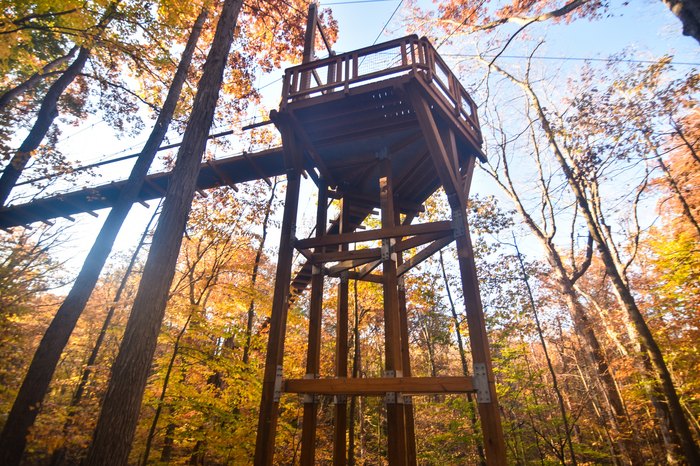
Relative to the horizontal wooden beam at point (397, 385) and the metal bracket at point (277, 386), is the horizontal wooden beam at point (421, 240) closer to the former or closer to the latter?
the horizontal wooden beam at point (397, 385)

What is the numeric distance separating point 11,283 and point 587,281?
29277mm

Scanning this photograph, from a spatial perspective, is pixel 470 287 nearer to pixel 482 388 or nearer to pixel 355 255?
pixel 482 388

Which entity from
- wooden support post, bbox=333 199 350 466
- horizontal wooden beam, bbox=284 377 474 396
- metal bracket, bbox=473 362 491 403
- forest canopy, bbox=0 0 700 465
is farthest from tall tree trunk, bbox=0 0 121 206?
metal bracket, bbox=473 362 491 403

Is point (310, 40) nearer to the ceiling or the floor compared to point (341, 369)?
nearer to the ceiling

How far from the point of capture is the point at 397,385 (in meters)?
4.32

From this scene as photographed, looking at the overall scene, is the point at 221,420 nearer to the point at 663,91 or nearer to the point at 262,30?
the point at 262,30

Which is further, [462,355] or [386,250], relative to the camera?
[462,355]

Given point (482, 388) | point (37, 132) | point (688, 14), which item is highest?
point (37, 132)

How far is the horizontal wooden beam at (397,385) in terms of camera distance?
4.19 metres

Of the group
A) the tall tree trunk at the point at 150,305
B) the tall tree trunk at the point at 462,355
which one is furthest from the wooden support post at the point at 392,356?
the tall tree trunk at the point at 462,355

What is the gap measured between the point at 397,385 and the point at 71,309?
7316 millimetres

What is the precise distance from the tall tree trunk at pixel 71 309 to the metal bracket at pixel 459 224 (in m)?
8.02

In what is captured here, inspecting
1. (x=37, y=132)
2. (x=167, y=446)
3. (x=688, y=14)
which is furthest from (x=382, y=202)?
(x=37, y=132)

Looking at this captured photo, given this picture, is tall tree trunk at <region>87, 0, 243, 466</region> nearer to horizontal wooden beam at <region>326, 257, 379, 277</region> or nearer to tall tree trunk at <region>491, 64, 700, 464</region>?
horizontal wooden beam at <region>326, 257, 379, 277</region>
